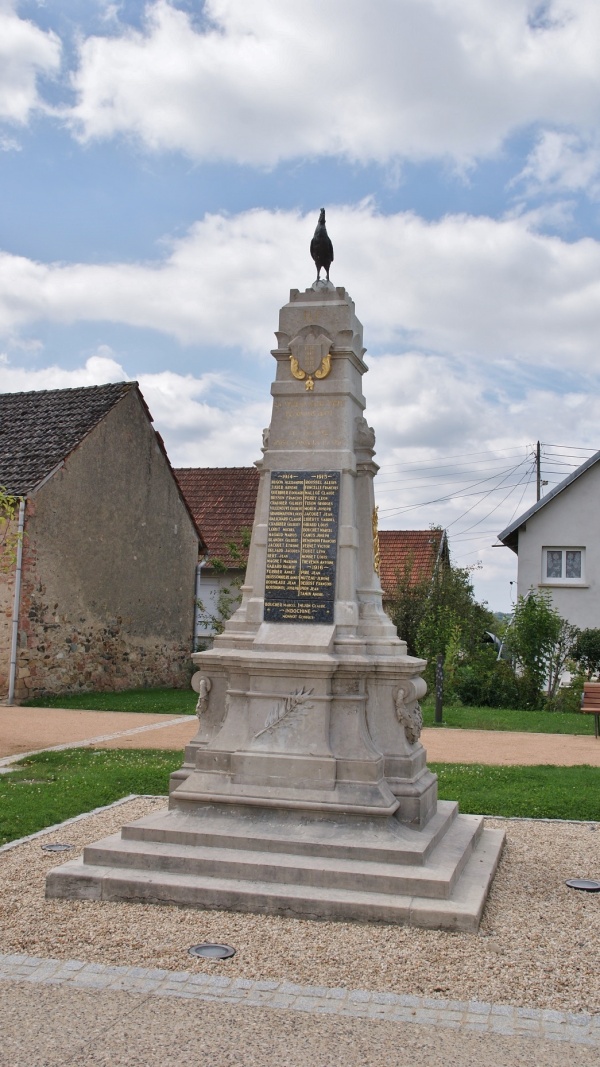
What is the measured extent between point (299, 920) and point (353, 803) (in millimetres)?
1023

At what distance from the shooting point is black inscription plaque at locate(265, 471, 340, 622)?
705 centimetres

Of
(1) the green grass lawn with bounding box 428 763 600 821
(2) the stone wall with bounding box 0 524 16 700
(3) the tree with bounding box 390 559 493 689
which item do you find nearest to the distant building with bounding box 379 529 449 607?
(3) the tree with bounding box 390 559 493 689

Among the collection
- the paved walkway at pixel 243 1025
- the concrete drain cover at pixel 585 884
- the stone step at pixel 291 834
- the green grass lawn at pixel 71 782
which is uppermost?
the stone step at pixel 291 834

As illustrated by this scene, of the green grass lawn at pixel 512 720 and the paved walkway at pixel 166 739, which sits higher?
the green grass lawn at pixel 512 720

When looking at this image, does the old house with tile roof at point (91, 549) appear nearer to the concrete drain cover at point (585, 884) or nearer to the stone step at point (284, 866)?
the stone step at point (284, 866)

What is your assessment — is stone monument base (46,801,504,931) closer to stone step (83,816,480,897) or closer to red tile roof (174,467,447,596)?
stone step (83,816,480,897)

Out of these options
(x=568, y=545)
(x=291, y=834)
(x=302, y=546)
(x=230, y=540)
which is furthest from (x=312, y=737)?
(x=230, y=540)

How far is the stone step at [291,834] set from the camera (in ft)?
19.8

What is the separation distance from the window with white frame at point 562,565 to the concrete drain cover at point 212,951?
2140 cm

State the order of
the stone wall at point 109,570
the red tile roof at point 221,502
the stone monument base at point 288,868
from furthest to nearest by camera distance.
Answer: the red tile roof at point 221,502
the stone wall at point 109,570
the stone monument base at point 288,868

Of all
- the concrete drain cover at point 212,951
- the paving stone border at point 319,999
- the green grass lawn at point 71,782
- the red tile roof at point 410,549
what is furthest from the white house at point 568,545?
the paving stone border at point 319,999

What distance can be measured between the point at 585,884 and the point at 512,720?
1039cm

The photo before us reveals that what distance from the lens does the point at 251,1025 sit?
4168 millimetres

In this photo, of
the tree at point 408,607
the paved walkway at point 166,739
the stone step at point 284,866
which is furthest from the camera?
the tree at point 408,607
